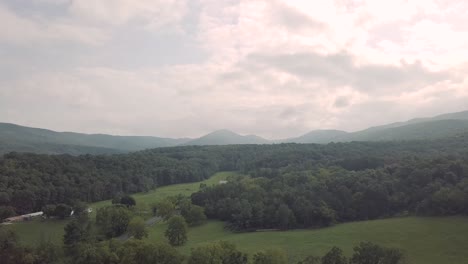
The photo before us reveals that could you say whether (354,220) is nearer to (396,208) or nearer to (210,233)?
(396,208)

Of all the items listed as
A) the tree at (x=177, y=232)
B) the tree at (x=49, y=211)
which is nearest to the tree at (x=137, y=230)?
the tree at (x=177, y=232)

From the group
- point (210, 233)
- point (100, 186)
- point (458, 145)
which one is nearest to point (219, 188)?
point (210, 233)

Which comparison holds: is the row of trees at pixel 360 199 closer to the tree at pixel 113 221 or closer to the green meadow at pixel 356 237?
the green meadow at pixel 356 237

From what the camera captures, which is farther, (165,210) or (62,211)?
(62,211)

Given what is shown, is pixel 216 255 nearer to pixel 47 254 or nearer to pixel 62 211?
pixel 47 254

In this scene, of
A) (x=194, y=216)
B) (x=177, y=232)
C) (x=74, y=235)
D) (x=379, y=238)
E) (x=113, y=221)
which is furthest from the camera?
(x=194, y=216)

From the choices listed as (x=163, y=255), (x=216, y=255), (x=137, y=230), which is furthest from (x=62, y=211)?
(x=216, y=255)

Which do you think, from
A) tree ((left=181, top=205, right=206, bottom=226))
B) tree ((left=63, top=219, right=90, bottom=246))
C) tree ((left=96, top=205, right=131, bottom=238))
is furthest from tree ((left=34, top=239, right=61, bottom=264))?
tree ((left=181, top=205, right=206, bottom=226))
